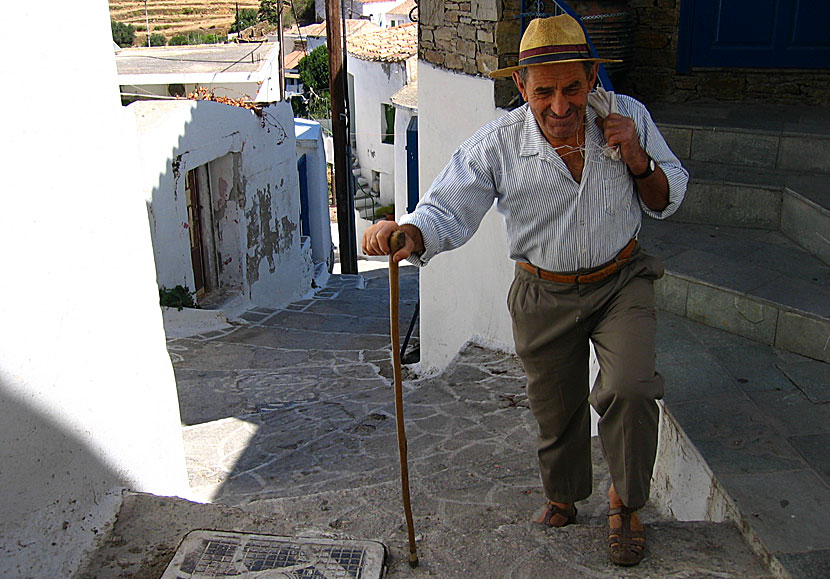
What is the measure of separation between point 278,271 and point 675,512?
32.3 ft

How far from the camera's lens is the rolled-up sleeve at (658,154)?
2.49 m

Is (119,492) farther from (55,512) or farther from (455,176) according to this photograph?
(455,176)

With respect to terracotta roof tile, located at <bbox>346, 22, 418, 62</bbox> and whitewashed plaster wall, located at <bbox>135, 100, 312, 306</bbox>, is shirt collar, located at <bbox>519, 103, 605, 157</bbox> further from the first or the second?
terracotta roof tile, located at <bbox>346, 22, 418, 62</bbox>

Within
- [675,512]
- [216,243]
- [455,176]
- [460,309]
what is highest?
[455,176]

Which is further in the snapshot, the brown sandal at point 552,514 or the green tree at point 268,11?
the green tree at point 268,11

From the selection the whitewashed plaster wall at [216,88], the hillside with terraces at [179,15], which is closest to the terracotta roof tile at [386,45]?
the whitewashed plaster wall at [216,88]

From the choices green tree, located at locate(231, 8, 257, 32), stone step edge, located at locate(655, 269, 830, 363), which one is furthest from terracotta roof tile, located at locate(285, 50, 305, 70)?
stone step edge, located at locate(655, 269, 830, 363)

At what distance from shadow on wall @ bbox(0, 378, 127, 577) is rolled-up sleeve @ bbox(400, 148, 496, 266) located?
138 cm

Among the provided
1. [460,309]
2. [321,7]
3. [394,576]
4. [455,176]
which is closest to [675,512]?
[394,576]

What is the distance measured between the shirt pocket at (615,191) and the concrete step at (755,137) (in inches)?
114

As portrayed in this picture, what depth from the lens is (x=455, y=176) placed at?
252 centimetres

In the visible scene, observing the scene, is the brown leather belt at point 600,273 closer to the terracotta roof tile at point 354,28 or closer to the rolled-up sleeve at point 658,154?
the rolled-up sleeve at point 658,154

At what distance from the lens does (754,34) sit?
6.17 meters

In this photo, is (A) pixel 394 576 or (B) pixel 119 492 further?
(B) pixel 119 492
